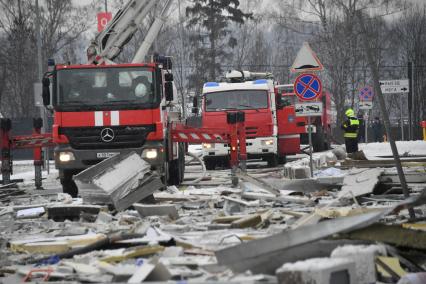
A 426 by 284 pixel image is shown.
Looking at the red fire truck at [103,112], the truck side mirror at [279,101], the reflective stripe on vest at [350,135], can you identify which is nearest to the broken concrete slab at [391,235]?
the red fire truck at [103,112]

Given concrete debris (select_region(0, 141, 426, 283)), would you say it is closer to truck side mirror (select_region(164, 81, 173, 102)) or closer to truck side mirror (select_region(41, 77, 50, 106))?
truck side mirror (select_region(41, 77, 50, 106))

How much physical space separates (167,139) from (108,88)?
6.54 ft

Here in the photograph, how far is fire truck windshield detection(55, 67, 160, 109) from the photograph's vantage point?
57.0 feet

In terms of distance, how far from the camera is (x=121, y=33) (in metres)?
20.4

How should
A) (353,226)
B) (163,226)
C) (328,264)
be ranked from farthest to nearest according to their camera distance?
(163,226), (353,226), (328,264)

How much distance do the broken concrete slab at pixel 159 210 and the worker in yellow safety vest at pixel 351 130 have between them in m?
16.8

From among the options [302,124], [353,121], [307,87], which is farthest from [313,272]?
[302,124]

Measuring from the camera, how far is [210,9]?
62.2 meters

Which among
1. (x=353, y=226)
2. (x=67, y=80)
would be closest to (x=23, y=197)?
(x=67, y=80)

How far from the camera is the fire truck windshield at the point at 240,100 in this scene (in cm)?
2608

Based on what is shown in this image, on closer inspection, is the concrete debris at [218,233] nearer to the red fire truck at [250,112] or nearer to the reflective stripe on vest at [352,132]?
the red fire truck at [250,112]

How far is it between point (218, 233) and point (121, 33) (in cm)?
1136

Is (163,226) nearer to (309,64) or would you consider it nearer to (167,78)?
(167,78)

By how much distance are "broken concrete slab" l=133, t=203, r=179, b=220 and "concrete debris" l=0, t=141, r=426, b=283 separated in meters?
0.02
